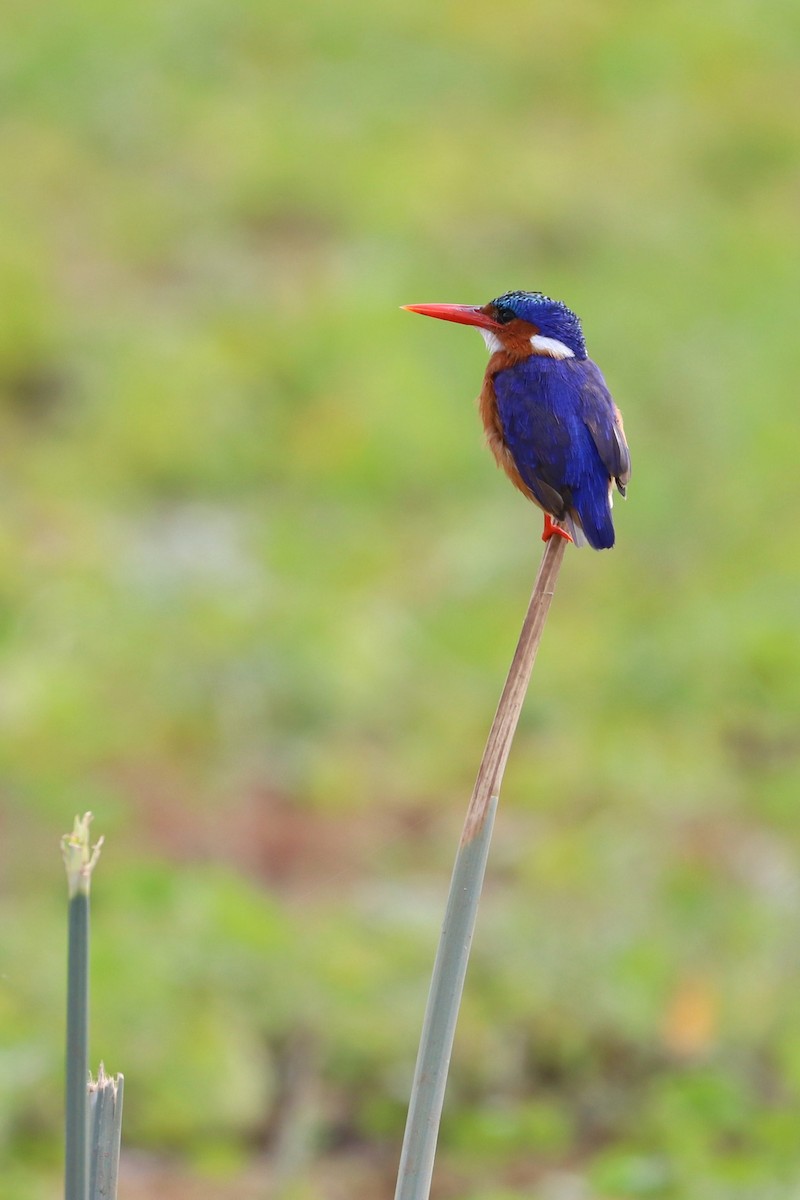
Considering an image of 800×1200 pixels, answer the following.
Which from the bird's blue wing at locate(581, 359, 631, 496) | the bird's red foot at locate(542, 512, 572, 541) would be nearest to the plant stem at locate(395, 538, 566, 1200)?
the bird's red foot at locate(542, 512, 572, 541)

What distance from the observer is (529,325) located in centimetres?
200

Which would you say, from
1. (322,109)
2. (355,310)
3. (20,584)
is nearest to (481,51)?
(322,109)

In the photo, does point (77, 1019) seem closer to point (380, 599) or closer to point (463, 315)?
point (463, 315)

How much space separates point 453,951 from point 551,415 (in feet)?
2.86

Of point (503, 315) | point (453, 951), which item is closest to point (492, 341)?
point (503, 315)

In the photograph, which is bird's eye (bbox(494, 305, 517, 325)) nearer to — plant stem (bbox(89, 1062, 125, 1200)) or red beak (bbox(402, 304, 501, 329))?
red beak (bbox(402, 304, 501, 329))

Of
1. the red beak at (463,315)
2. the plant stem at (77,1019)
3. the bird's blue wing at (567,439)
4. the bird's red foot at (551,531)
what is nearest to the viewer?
the plant stem at (77,1019)

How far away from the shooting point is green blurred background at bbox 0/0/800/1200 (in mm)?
3270

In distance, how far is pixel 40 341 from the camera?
Result: 670cm

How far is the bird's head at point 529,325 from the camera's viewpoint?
78.0 inches

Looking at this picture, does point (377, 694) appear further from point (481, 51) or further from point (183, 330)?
point (481, 51)

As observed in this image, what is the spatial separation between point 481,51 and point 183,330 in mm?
4190

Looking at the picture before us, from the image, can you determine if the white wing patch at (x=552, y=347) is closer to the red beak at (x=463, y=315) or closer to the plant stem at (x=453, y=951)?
the red beak at (x=463, y=315)

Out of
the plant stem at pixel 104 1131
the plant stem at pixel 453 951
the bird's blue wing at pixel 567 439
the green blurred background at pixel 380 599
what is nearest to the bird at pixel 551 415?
the bird's blue wing at pixel 567 439
